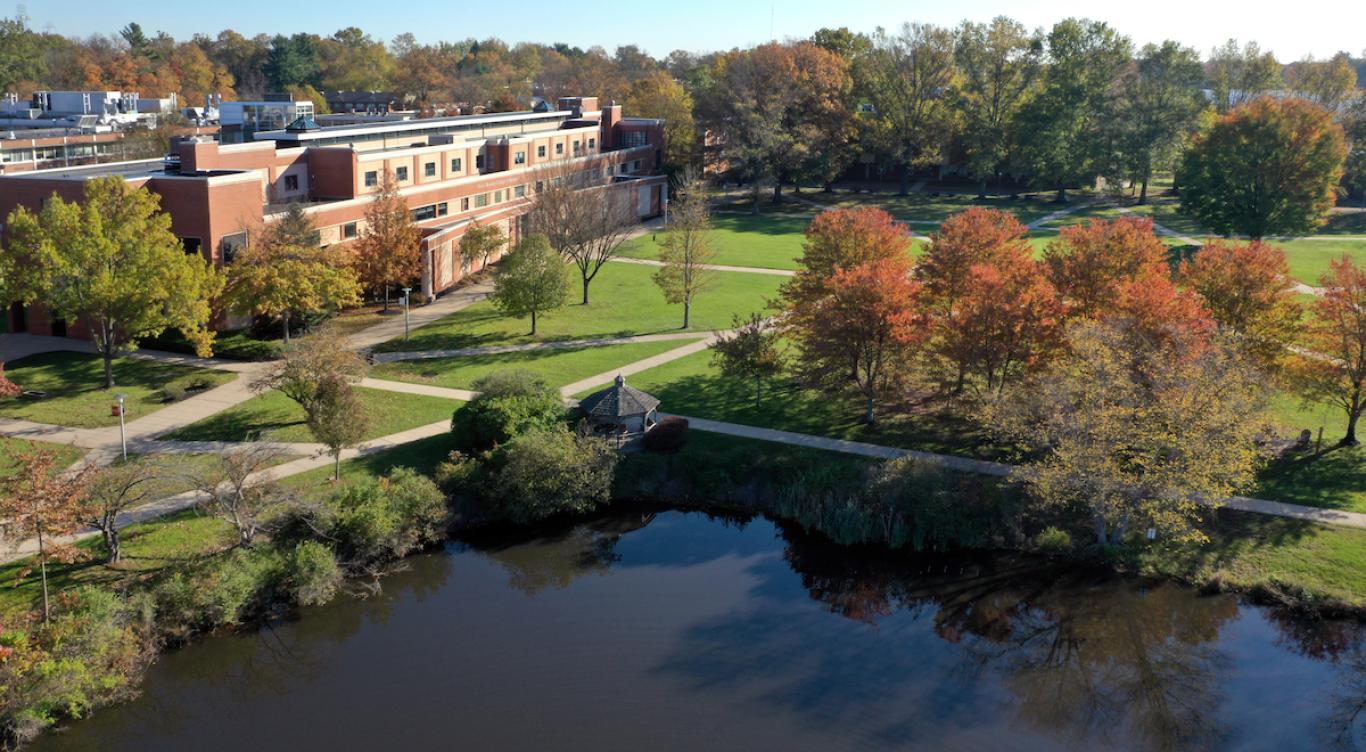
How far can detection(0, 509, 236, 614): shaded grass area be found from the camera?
24.8 meters

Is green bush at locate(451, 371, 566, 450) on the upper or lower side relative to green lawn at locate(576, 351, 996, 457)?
upper

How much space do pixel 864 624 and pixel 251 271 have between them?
92.2ft

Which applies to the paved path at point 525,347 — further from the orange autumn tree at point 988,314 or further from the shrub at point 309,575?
the shrub at point 309,575

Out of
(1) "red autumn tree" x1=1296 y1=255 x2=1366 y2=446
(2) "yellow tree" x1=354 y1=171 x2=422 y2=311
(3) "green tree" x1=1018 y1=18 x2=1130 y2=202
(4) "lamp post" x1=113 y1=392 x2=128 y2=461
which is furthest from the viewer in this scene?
(3) "green tree" x1=1018 y1=18 x2=1130 y2=202

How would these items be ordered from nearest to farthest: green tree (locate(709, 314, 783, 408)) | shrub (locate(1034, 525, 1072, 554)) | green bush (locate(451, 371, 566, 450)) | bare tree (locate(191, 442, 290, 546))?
bare tree (locate(191, 442, 290, 546)) → shrub (locate(1034, 525, 1072, 554)) → green bush (locate(451, 371, 566, 450)) → green tree (locate(709, 314, 783, 408))

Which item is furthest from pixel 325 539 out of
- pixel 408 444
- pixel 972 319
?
pixel 972 319

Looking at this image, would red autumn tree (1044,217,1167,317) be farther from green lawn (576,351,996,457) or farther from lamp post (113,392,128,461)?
lamp post (113,392,128,461)

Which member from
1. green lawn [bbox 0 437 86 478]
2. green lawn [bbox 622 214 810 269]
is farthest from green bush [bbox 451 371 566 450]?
green lawn [bbox 622 214 810 269]

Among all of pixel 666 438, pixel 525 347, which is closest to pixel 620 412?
pixel 666 438

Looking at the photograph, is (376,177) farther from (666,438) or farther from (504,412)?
(666,438)

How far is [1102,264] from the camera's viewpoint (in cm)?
3778

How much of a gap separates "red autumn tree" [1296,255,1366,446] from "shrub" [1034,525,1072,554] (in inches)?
433

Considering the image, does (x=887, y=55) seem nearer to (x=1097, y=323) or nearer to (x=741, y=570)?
(x=1097, y=323)

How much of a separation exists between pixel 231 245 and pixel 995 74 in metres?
65.5
